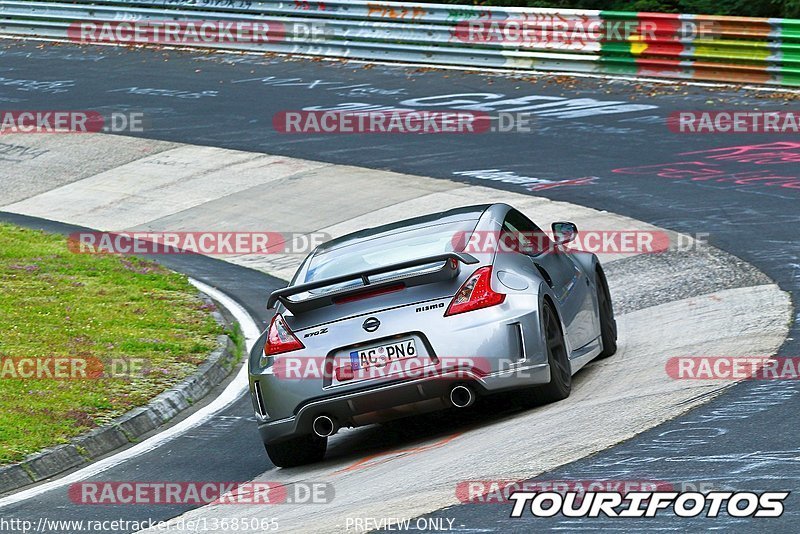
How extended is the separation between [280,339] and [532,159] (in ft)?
35.8

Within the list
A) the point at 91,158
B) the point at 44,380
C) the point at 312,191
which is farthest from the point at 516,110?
the point at 44,380

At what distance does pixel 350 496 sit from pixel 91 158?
1570cm

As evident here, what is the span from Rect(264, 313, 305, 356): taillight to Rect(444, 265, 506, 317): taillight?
→ 3.13ft

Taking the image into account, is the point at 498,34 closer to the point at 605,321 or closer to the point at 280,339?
the point at 605,321

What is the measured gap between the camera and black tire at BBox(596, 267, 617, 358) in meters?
9.70

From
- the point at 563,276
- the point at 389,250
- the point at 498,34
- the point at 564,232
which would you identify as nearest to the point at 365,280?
the point at 389,250

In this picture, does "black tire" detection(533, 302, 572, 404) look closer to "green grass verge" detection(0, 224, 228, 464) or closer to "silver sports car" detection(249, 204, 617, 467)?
"silver sports car" detection(249, 204, 617, 467)

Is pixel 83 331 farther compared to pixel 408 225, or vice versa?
pixel 83 331

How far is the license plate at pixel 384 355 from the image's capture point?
7695 millimetres

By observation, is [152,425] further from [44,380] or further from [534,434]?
[534,434]

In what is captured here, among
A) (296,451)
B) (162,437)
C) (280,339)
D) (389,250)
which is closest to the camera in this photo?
(280,339)

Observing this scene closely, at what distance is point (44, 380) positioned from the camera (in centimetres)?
1005

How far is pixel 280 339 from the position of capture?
8016 mm

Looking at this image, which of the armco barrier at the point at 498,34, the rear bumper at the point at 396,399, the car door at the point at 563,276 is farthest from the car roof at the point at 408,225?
the armco barrier at the point at 498,34
